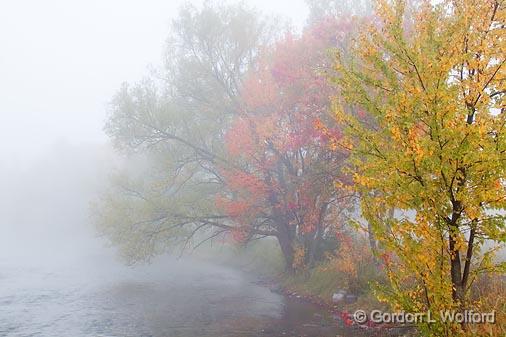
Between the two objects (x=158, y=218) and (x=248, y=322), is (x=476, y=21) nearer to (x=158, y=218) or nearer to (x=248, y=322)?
(x=248, y=322)

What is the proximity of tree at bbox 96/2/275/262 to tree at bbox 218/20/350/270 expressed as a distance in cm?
177

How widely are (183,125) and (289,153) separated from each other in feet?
24.9

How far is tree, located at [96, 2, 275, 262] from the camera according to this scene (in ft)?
89.3

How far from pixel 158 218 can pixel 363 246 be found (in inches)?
483

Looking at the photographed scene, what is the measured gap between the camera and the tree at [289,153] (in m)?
22.7

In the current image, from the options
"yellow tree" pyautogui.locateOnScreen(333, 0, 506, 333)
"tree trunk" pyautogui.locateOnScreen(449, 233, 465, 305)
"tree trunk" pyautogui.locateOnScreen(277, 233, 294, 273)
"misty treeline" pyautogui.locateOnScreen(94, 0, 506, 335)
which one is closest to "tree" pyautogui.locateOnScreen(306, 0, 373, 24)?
"misty treeline" pyautogui.locateOnScreen(94, 0, 506, 335)

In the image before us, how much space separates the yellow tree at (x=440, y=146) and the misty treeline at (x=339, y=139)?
0.03 metres

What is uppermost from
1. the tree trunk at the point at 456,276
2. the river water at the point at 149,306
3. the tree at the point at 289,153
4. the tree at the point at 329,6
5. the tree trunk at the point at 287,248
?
the tree at the point at 329,6

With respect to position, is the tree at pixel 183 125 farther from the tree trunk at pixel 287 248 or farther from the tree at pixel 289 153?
the tree trunk at pixel 287 248

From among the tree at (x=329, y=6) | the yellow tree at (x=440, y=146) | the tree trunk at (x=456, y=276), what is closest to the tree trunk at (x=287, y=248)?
the yellow tree at (x=440, y=146)

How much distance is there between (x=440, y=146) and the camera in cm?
686

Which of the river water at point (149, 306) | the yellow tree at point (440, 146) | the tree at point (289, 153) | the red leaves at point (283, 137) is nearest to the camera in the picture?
the yellow tree at point (440, 146)

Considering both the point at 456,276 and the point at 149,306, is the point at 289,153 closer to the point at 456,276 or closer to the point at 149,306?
the point at 149,306

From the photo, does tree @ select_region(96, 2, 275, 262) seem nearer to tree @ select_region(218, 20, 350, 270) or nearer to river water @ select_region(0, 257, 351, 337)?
tree @ select_region(218, 20, 350, 270)
